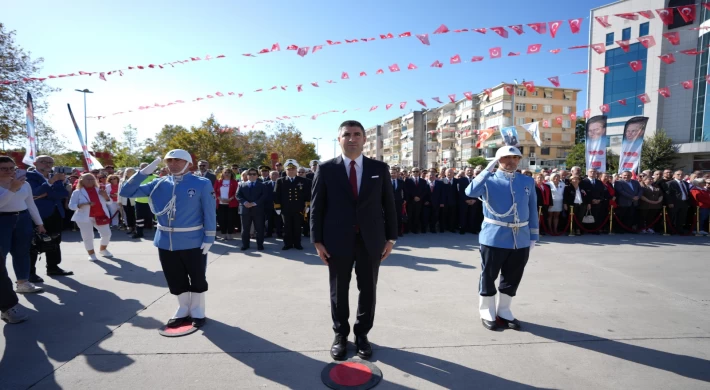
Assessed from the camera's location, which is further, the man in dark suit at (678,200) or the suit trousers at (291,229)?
the man in dark suit at (678,200)

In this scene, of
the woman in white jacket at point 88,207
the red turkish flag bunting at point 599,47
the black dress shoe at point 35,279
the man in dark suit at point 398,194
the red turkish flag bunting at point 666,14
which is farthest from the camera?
the man in dark suit at point 398,194

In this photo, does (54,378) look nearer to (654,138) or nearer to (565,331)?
(565,331)

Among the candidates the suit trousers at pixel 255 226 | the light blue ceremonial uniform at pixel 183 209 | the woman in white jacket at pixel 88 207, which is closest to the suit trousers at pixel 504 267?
the light blue ceremonial uniform at pixel 183 209

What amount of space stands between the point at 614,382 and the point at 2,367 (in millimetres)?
5060

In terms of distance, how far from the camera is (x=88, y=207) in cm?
652

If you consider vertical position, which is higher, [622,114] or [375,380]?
[622,114]

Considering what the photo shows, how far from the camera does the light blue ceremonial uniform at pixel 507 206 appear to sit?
368 centimetres

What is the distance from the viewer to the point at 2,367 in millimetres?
2930

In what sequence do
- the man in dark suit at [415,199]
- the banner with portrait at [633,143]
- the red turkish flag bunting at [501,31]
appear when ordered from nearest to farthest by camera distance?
the red turkish flag bunting at [501,31] → the man in dark suit at [415,199] → the banner with portrait at [633,143]

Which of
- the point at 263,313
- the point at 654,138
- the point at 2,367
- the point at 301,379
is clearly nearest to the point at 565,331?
the point at 301,379

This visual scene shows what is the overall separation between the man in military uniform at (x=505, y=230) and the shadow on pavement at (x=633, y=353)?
35 cm

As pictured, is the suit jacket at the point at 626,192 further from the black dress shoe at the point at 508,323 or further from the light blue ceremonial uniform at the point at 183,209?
the light blue ceremonial uniform at the point at 183,209

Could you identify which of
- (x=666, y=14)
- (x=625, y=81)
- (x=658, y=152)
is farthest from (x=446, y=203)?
(x=625, y=81)

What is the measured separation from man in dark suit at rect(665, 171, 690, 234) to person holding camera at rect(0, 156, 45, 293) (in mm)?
14272
